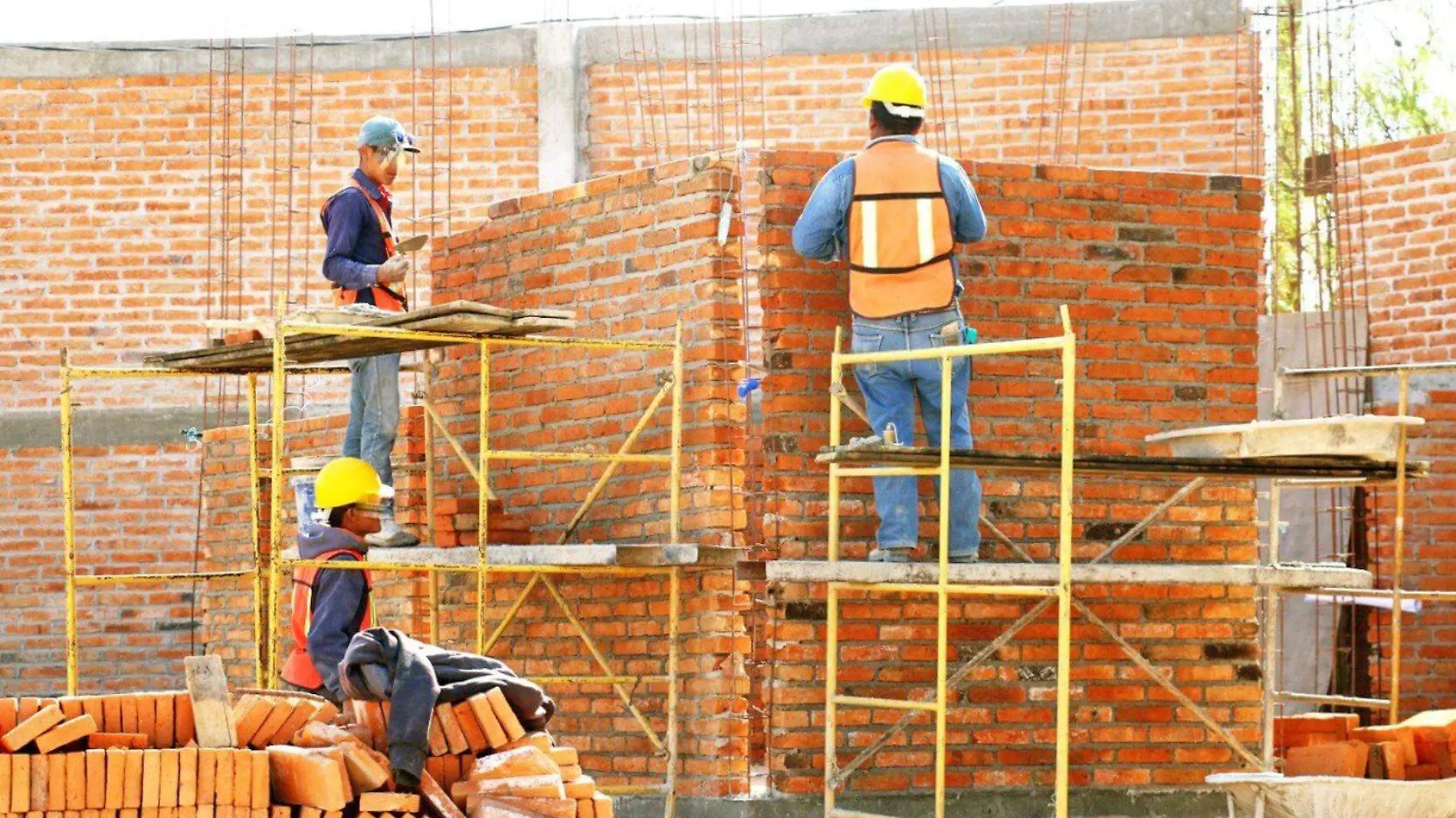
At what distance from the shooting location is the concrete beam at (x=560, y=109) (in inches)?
546

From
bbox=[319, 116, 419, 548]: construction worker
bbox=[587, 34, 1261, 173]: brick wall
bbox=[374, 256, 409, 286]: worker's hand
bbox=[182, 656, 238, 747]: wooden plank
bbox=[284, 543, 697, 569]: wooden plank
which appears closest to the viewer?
bbox=[182, 656, 238, 747]: wooden plank

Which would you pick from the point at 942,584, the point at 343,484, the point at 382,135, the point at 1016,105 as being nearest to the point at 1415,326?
the point at 1016,105

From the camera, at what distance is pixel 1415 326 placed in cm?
1280

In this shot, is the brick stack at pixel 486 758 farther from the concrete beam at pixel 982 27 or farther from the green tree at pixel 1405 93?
the green tree at pixel 1405 93

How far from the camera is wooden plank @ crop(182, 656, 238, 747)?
6.50m

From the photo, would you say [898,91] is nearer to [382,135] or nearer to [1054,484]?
[1054,484]

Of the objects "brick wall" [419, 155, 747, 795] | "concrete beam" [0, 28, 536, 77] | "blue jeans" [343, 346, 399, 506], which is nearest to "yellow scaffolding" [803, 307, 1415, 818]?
"brick wall" [419, 155, 747, 795]

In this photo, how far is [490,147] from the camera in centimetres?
1401

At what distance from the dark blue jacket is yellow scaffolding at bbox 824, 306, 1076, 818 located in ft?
5.63

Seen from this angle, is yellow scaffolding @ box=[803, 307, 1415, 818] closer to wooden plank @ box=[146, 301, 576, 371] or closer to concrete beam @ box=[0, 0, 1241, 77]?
wooden plank @ box=[146, 301, 576, 371]

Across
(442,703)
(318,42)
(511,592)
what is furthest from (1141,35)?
(442,703)

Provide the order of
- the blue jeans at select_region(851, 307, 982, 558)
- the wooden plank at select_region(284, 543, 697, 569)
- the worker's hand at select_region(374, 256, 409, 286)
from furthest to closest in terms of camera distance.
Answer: the worker's hand at select_region(374, 256, 409, 286)
the wooden plank at select_region(284, 543, 697, 569)
the blue jeans at select_region(851, 307, 982, 558)

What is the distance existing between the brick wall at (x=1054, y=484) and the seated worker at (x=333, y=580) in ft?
5.09

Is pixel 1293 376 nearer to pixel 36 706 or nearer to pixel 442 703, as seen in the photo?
pixel 442 703
